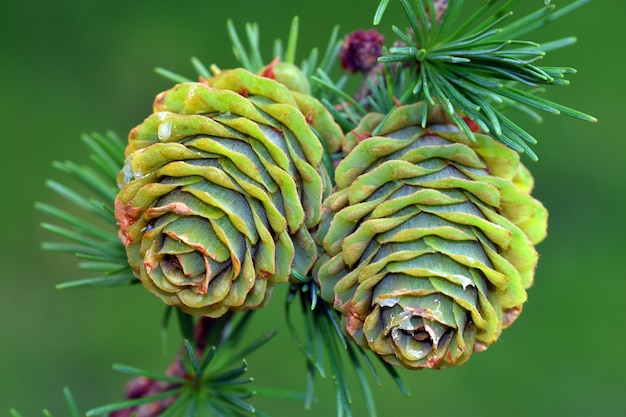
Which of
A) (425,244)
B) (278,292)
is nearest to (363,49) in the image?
(425,244)

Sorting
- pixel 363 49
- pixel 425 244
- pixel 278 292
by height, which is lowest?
pixel 278 292

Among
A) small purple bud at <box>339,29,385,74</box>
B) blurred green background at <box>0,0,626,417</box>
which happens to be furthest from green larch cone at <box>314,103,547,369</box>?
blurred green background at <box>0,0,626,417</box>

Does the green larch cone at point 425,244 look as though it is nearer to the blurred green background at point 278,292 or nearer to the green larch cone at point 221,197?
the green larch cone at point 221,197

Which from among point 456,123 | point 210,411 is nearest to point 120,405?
point 210,411

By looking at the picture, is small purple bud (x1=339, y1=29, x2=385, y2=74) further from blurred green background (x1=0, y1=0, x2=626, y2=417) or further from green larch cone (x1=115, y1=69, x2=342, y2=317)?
blurred green background (x1=0, y1=0, x2=626, y2=417)

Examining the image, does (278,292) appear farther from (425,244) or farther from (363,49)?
(425,244)

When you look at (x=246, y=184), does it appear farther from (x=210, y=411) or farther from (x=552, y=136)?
(x=552, y=136)

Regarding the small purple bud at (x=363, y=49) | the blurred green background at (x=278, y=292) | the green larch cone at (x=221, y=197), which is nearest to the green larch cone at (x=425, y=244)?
the green larch cone at (x=221, y=197)
